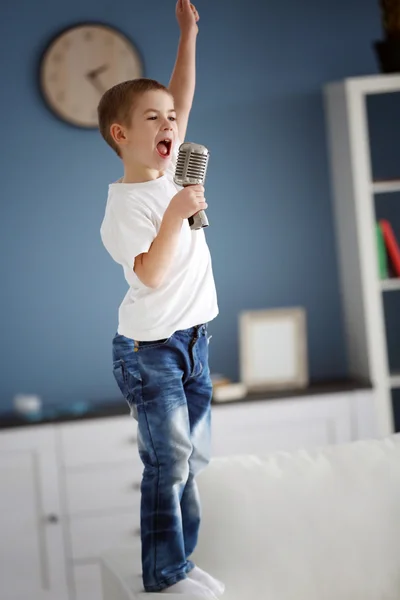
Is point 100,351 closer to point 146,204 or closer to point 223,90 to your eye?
point 223,90

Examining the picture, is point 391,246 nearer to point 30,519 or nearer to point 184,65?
point 30,519

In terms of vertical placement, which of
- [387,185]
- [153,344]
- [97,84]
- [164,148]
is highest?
[97,84]

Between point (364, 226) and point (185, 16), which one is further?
point (364, 226)

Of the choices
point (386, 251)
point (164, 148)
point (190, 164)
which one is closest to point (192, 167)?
point (190, 164)

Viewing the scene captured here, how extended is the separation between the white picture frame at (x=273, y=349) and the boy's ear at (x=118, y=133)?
1.96 meters

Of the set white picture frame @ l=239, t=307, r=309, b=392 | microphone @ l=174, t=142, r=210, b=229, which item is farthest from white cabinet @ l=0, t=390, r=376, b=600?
microphone @ l=174, t=142, r=210, b=229

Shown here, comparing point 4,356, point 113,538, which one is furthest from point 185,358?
point 4,356

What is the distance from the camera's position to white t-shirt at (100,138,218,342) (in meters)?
1.76

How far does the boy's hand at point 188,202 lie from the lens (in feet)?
5.26

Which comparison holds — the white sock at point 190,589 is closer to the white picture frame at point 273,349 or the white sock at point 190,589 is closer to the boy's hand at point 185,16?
the boy's hand at point 185,16

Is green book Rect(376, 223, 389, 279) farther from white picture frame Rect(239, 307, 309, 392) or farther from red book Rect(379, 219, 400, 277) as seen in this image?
white picture frame Rect(239, 307, 309, 392)

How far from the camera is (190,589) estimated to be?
1.86 meters

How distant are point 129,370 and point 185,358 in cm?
11

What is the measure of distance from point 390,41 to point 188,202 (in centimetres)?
231
